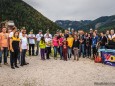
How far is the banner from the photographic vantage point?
19281mm

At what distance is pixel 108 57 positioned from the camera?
64.3ft

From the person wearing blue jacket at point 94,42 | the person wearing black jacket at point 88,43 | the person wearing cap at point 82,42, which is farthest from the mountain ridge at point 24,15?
the person wearing blue jacket at point 94,42

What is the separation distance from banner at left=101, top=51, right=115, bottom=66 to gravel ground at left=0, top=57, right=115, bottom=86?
176 centimetres

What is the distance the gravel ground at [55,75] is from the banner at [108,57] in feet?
5.77

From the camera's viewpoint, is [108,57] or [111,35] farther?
[111,35]

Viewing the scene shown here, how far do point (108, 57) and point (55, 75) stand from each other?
5.92 meters

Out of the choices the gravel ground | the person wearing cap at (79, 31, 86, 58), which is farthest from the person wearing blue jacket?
the gravel ground

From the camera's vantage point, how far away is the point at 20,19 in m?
76.6

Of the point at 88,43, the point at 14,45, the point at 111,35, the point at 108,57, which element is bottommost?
the point at 108,57

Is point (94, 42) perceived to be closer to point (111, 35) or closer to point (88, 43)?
point (88, 43)

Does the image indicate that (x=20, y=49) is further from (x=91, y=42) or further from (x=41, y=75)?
(x=91, y=42)

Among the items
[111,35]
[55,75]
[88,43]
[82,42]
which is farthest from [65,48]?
[55,75]

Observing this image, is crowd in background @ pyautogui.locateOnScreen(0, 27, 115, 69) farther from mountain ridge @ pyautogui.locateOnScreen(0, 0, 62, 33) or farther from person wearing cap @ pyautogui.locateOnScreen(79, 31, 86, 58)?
mountain ridge @ pyautogui.locateOnScreen(0, 0, 62, 33)

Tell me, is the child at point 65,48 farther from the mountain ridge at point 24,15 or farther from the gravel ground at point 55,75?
the mountain ridge at point 24,15
